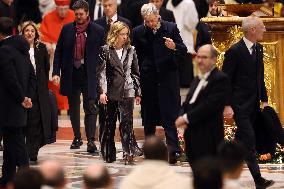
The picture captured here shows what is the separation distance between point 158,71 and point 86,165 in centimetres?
154

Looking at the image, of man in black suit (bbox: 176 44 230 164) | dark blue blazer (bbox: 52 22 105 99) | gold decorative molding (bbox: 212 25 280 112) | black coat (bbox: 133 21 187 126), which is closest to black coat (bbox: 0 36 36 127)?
man in black suit (bbox: 176 44 230 164)

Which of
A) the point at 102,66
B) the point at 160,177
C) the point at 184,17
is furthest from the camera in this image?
the point at 184,17

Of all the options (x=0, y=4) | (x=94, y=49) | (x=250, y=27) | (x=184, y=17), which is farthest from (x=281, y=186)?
(x=184, y=17)

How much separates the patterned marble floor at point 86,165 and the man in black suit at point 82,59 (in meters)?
0.41

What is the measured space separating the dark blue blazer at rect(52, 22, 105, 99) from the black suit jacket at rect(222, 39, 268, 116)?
12.3 feet

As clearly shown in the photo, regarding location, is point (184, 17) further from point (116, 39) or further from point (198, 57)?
point (198, 57)

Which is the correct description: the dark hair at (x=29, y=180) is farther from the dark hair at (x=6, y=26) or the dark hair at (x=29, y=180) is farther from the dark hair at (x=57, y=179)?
the dark hair at (x=6, y=26)

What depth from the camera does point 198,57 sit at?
37.6 feet

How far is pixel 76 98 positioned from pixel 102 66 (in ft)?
5.94

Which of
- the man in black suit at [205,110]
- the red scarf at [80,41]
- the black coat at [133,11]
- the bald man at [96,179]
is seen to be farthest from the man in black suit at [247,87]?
the black coat at [133,11]

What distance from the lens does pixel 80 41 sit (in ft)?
55.1

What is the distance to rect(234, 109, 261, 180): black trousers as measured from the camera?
1302cm

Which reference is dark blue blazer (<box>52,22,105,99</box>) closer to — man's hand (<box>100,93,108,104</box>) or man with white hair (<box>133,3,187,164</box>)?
man with white hair (<box>133,3,187,164</box>)

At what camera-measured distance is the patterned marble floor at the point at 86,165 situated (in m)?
14.2
